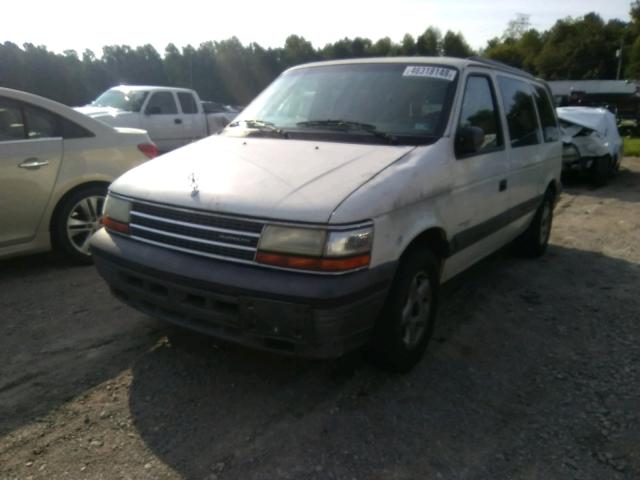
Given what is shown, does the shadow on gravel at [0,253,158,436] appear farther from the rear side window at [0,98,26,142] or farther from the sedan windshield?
the sedan windshield

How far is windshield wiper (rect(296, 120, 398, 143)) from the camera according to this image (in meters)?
3.48

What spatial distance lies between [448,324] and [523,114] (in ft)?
7.09

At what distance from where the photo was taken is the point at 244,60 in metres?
63.7

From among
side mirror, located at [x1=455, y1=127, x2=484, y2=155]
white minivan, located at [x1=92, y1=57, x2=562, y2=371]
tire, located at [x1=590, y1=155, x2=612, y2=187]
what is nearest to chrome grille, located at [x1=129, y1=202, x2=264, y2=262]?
white minivan, located at [x1=92, y1=57, x2=562, y2=371]

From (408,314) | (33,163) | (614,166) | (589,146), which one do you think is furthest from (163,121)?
(408,314)

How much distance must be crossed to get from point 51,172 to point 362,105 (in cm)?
286

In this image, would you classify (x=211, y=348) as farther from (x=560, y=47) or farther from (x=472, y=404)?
(x=560, y=47)

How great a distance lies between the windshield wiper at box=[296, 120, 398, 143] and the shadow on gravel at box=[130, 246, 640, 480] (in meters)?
1.43

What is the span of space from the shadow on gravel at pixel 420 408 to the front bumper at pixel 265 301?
0.42 m

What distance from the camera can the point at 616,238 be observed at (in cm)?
696

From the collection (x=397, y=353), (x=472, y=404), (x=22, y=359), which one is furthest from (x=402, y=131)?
(x=22, y=359)

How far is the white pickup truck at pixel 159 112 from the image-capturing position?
1191 centimetres

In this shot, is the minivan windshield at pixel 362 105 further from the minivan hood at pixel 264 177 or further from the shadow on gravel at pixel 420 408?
the shadow on gravel at pixel 420 408

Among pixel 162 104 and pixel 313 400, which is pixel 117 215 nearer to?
pixel 313 400
